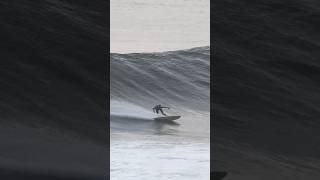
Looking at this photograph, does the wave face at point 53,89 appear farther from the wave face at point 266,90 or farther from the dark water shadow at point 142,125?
the wave face at point 266,90

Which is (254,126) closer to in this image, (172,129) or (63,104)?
(172,129)

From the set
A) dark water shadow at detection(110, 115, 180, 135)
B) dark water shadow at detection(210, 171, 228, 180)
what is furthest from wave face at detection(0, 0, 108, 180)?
dark water shadow at detection(210, 171, 228, 180)

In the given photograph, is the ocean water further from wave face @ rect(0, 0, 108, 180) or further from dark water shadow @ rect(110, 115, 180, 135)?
wave face @ rect(0, 0, 108, 180)

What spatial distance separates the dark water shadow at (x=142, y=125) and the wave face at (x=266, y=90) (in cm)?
34

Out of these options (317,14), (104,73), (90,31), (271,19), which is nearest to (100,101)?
(104,73)

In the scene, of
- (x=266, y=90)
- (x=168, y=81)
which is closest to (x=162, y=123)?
(x=168, y=81)

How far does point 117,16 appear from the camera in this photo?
4.56 meters

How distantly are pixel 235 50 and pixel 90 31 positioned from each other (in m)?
1.10

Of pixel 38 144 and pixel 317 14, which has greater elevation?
pixel 317 14

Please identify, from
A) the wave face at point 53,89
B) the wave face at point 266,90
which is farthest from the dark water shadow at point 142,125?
the wave face at point 266,90

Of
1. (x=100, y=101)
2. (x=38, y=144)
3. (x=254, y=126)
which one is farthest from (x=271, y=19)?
(x=38, y=144)

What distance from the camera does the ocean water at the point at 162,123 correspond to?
4469mm

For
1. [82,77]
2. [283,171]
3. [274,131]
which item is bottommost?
[283,171]

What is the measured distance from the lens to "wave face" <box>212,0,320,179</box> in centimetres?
451
